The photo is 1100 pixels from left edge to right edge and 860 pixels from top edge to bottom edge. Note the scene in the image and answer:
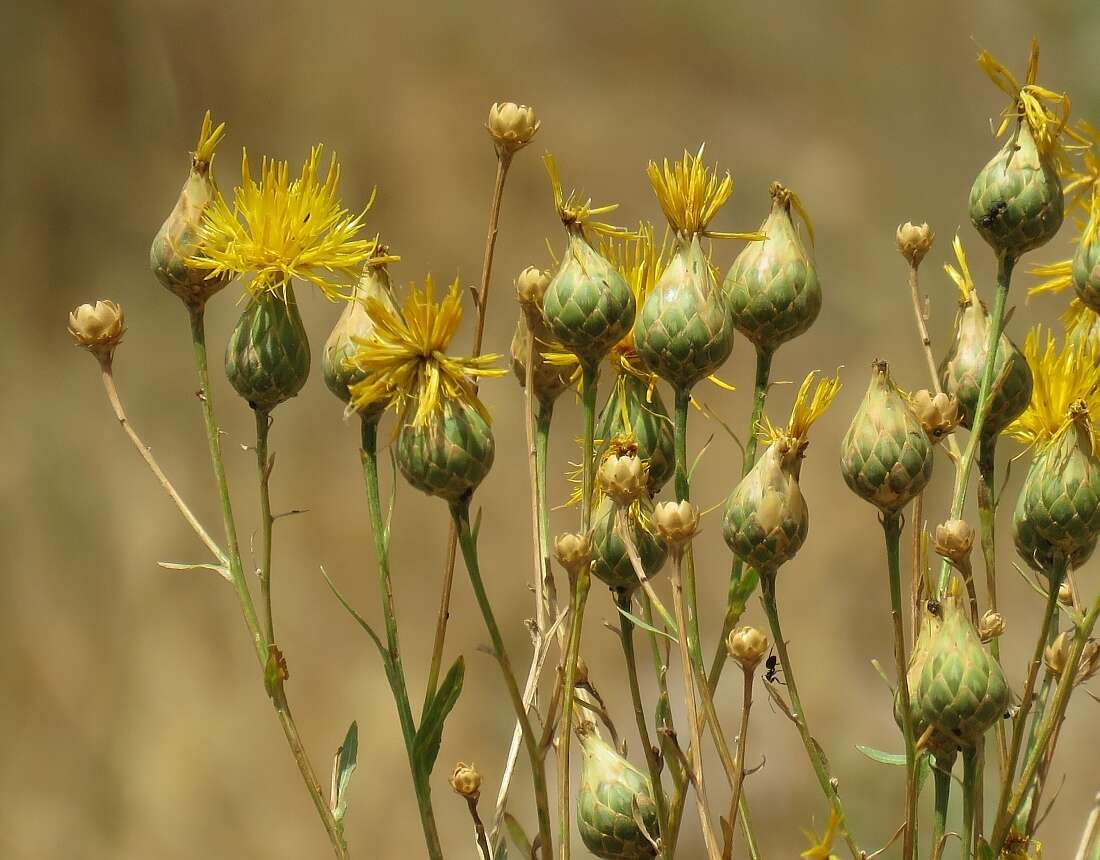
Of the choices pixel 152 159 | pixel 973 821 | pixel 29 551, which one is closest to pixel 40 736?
pixel 29 551

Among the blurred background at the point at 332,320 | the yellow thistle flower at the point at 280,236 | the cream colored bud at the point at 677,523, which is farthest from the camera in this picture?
the blurred background at the point at 332,320

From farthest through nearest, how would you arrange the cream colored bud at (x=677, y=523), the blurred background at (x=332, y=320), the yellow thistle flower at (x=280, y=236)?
the blurred background at (x=332, y=320) < the yellow thistle flower at (x=280, y=236) < the cream colored bud at (x=677, y=523)

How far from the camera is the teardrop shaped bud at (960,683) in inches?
19.1

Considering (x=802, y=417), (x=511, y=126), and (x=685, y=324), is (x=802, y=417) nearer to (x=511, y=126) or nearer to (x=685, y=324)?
(x=685, y=324)

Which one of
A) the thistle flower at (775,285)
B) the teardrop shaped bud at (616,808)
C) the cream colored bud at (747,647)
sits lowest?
the teardrop shaped bud at (616,808)

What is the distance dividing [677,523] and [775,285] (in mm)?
155

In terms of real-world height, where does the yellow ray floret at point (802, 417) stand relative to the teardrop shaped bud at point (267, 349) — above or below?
below

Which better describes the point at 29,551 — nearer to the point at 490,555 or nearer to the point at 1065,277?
the point at 490,555

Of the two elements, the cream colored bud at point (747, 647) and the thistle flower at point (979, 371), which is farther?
the thistle flower at point (979, 371)

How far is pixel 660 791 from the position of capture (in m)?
0.51

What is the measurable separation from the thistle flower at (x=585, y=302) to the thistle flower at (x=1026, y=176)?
0.57 ft

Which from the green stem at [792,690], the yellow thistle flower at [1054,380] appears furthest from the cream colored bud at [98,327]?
the yellow thistle flower at [1054,380]

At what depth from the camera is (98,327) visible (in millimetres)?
628

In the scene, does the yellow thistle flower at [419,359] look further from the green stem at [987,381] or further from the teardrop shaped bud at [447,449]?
the green stem at [987,381]
